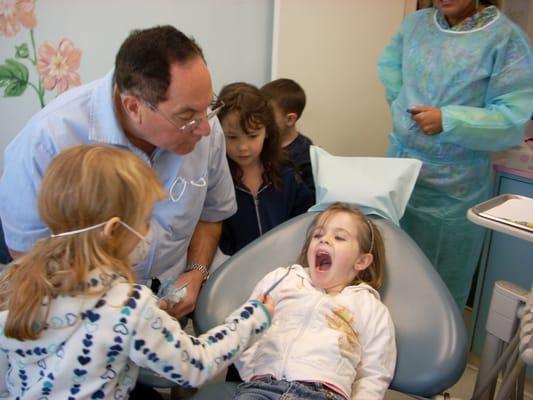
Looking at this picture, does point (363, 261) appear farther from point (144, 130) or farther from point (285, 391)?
point (144, 130)

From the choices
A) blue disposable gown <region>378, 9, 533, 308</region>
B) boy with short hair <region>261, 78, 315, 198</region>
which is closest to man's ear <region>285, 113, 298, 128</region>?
boy with short hair <region>261, 78, 315, 198</region>

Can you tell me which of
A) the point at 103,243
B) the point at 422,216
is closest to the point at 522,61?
the point at 422,216

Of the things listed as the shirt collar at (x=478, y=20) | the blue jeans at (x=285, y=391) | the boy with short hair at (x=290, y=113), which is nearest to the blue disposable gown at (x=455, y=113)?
the shirt collar at (x=478, y=20)

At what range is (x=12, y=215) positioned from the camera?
1182 millimetres

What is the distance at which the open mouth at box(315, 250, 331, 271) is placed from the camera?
132cm

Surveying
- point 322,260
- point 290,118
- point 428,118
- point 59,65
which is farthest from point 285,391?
point 59,65

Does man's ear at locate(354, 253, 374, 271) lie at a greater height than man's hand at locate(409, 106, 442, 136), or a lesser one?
lesser

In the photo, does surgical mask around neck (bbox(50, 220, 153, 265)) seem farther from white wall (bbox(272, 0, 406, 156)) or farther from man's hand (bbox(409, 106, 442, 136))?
white wall (bbox(272, 0, 406, 156))

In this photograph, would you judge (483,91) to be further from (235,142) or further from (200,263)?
(200,263)

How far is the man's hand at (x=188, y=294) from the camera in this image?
4.35ft

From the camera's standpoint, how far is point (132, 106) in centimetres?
116

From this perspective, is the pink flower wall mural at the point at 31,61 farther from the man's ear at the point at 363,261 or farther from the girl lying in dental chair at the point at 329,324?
the man's ear at the point at 363,261

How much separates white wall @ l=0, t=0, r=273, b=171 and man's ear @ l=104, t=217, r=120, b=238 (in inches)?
49.6

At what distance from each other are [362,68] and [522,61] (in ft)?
3.11
